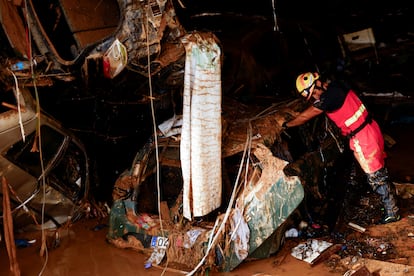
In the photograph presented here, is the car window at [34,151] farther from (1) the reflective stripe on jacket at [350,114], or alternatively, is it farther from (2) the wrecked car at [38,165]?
(1) the reflective stripe on jacket at [350,114]

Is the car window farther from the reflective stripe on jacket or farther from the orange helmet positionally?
the reflective stripe on jacket

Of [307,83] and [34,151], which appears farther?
[307,83]

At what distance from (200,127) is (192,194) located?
769 millimetres

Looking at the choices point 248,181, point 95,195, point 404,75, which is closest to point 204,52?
point 248,181

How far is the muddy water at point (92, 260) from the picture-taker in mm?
5148

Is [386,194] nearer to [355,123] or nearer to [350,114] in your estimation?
[355,123]

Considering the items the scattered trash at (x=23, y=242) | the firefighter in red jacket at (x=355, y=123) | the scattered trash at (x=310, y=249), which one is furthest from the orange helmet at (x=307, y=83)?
the scattered trash at (x=23, y=242)

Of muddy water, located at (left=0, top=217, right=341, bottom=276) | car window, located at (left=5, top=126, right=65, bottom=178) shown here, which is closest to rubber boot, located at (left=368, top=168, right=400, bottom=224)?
muddy water, located at (left=0, top=217, right=341, bottom=276)

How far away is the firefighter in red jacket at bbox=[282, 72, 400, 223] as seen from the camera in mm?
5734

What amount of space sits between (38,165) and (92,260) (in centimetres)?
137

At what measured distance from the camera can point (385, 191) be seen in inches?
227

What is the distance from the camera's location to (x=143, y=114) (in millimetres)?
8047

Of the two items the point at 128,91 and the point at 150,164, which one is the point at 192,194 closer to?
the point at 150,164

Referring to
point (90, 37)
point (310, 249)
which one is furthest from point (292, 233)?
point (90, 37)
